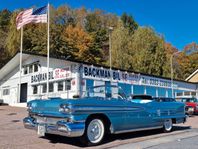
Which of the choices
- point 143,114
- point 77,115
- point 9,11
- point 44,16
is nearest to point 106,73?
point 44,16

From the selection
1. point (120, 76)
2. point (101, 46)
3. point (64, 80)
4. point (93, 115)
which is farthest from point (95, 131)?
point (101, 46)

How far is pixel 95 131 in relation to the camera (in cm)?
854

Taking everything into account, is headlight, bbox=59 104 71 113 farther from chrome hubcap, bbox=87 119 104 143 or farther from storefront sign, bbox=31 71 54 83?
storefront sign, bbox=31 71 54 83

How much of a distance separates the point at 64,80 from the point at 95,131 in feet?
68.0

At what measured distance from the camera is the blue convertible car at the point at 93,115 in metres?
7.82

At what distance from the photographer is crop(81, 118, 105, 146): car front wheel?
8.27m

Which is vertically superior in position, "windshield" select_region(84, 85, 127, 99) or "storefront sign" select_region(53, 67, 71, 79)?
"storefront sign" select_region(53, 67, 71, 79)

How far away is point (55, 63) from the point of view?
1189 inches

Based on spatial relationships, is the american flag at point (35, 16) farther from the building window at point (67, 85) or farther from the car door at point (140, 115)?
the car door at point (140, 115)

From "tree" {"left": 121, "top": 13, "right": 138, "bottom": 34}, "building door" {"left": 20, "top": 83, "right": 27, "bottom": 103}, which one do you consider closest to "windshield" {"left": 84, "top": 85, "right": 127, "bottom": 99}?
"building door" {"left": 20, "top": 83, "right": 27, "bottom": 103}

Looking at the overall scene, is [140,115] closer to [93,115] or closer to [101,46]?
[93,115]

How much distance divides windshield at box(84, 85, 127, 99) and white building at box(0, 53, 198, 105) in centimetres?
1291

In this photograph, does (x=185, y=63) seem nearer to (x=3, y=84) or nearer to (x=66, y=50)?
(x=66, y=50)

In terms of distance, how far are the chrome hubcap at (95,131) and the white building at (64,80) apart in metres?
14.5
